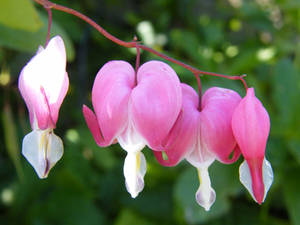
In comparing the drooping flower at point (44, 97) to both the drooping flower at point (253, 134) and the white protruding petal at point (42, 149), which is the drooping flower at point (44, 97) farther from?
the drooping flower at point (253, 134)

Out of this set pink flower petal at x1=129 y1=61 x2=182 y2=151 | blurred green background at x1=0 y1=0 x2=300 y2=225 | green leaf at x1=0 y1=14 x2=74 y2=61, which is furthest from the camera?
blurred green background at x1=0 y1=0 x2=300 y2=225

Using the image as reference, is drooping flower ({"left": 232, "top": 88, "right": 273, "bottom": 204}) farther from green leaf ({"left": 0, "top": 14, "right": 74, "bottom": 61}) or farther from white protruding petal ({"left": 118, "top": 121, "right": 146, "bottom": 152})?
green leaf ({"left": 0, "top": 14, "right": 74, "bottom": 61})

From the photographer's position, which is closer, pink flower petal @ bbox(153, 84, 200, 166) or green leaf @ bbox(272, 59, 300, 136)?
pink flower petal @ bbox(153, 84, 200, 166)

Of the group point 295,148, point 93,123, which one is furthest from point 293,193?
point 93,123

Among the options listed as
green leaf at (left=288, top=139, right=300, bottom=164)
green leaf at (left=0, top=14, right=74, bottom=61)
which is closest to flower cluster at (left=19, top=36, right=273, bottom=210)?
green leaf at (left=0, top=14, right=74, bottom=61)

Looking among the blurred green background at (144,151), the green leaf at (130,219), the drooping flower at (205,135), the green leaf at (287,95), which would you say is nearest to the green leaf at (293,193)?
the blurred green background at (144,151)

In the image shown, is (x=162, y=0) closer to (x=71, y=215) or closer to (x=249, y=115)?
(x=71, y=215)

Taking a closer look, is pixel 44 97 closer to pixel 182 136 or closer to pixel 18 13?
pixel 182 136
